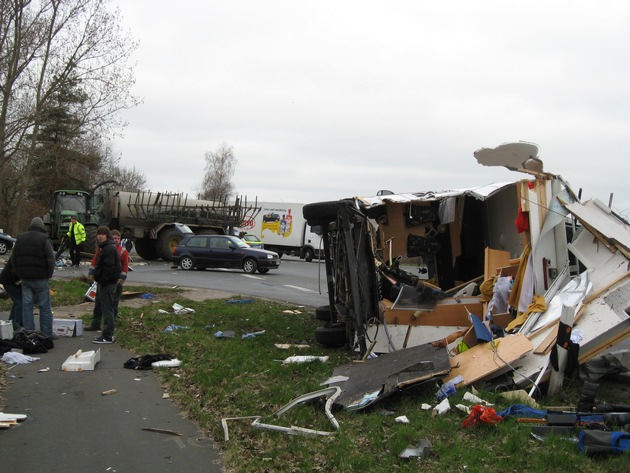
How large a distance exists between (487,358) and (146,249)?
2460 cm

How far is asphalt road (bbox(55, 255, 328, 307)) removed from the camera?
55.3 feet

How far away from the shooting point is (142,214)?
90.2 ft

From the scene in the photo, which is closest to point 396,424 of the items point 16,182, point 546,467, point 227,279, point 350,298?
point 546,467

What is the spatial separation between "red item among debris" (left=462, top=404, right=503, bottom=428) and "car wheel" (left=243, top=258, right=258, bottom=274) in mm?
19001

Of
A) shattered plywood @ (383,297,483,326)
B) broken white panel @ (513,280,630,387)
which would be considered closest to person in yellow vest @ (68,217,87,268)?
shattered plywood @ (383,297,483,326)

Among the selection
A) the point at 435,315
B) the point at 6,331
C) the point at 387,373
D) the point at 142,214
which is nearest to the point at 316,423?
the point at 387,373

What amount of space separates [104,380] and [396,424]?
377 centimetres

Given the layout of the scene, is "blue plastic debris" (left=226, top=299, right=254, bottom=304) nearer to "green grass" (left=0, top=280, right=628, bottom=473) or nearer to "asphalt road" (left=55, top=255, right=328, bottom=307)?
"asphalt road" (left=55, top=255, right=328, bottom=307)

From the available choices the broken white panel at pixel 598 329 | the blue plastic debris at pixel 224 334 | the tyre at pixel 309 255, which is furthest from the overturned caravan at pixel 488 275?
the tyre at pixel 309 255

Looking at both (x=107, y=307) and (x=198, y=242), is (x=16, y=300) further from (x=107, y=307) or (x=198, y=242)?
(x=198, y=242)

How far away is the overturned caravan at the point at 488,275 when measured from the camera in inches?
248

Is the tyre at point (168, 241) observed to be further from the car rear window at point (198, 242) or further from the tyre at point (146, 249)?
the car rear window at point (198, 242)

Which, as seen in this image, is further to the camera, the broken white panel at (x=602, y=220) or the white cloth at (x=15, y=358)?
the white cloth at (x=15, y=358)

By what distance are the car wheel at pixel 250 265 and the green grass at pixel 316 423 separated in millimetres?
14013
